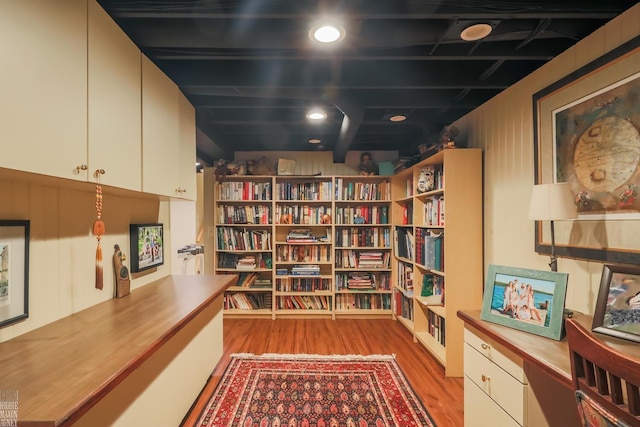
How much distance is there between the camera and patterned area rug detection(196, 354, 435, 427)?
1.88 m

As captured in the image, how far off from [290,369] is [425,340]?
52.7 inches

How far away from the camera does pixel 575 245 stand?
1540 millimetres

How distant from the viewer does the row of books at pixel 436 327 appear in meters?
2.66

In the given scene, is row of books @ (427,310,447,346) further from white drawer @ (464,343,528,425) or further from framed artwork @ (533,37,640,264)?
framed artwork @ (533,37,640,264)

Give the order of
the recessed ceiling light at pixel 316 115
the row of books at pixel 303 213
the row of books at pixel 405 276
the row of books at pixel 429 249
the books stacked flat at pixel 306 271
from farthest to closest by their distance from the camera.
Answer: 1. the row of books at pixel 303 213
2. the books stacked flat at pixel 306 271
3. the row of books at pixel 405 276
4. the recessed ceiling light at pixel 316 115
5. the row of books at pixel 429 249

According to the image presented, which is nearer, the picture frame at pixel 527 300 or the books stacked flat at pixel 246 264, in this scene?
the picture frame at pixel 527 300

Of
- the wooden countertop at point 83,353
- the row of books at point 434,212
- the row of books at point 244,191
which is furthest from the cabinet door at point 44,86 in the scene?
the row of books at point 244,191

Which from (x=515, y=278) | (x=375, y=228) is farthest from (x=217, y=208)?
(x=515, y=278)

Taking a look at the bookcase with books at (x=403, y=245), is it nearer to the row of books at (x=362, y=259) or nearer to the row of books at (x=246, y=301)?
the row of books at (x=362, y=259)

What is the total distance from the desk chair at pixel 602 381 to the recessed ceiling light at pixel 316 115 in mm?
2415

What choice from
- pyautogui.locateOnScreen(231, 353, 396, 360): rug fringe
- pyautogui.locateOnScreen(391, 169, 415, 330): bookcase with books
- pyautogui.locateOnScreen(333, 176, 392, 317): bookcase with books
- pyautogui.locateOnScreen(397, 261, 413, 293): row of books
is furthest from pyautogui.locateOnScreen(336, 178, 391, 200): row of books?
pyautogui.locateOnScreen(231, 353, 396, 360): rug fringe

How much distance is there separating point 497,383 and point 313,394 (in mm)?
1259

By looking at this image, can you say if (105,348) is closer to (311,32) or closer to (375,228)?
(311,32)

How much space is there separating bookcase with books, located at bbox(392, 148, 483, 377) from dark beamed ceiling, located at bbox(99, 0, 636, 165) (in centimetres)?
61
